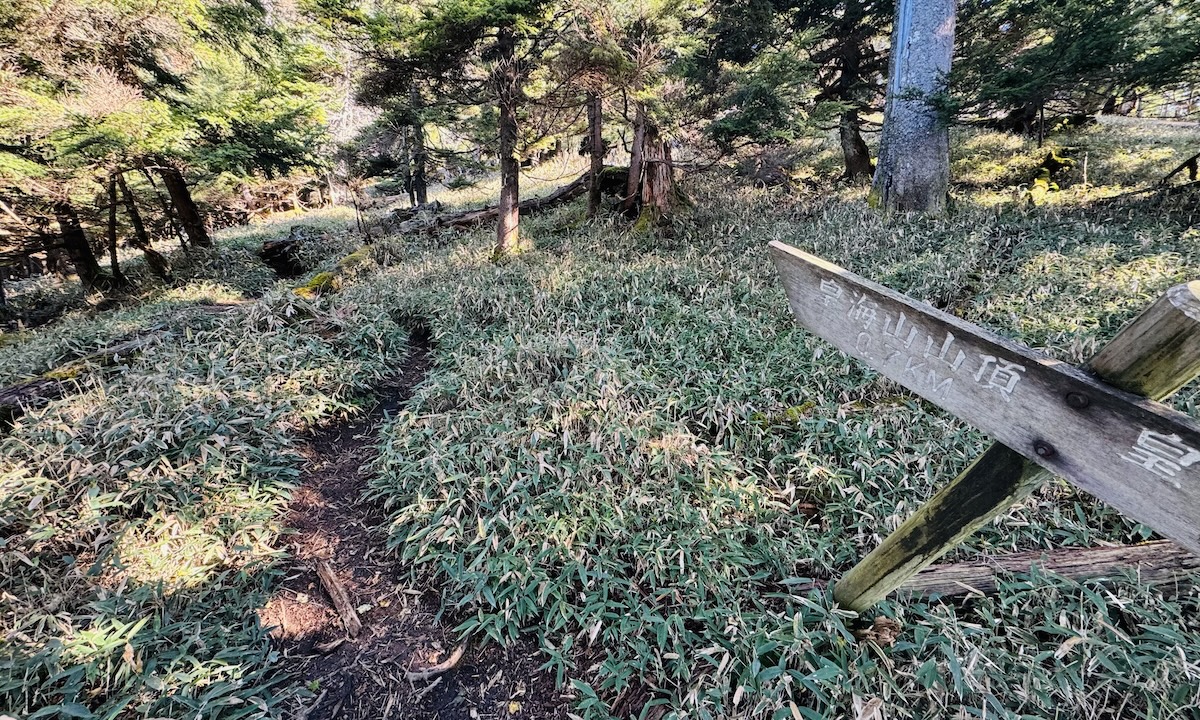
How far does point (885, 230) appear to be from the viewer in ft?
22.8

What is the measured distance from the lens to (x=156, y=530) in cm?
333

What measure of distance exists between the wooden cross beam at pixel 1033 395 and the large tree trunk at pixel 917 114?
701cm

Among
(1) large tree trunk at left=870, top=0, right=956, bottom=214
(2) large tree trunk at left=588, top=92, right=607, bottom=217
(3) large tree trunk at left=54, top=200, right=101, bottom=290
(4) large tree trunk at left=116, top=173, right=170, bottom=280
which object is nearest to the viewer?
(1) large tree trunk at left=870, top=0, right=956, bottom=214

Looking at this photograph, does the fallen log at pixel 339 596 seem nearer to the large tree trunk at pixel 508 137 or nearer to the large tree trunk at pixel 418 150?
the large tree trunk at pixel 508 137

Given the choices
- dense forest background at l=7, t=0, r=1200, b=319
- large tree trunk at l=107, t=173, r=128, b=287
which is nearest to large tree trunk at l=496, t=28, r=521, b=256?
dense forest background at l=7, t=0, r=1200, b=319

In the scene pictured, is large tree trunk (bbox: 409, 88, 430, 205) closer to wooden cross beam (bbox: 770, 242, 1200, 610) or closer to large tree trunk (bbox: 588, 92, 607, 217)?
large tree trunk (bbox: 588, 92, 607, 217)

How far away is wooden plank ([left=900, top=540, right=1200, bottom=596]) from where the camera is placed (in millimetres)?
2461

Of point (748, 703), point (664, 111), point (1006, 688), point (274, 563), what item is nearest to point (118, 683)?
point (274, 563)

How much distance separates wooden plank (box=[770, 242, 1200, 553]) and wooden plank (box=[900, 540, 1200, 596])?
165 cm

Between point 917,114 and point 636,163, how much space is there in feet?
14.9

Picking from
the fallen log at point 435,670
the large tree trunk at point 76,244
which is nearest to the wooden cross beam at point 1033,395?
the fallen log at point 435,670

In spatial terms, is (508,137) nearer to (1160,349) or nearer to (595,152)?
(595,152)

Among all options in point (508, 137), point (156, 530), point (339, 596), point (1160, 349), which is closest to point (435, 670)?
point (339, 596)

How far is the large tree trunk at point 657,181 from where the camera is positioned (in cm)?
→ 870
